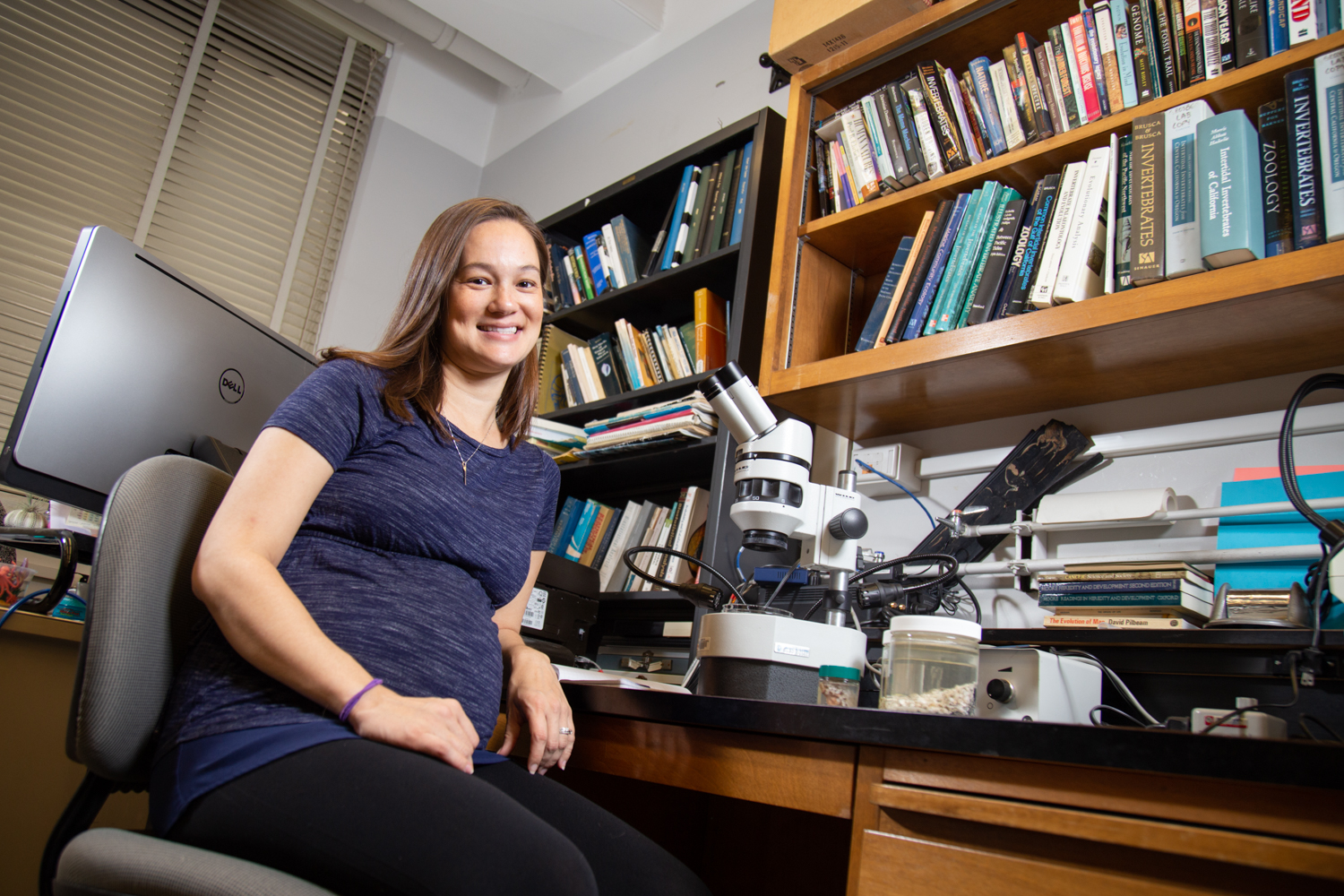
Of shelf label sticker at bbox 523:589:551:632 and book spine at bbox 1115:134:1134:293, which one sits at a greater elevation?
book spine at bbox 1115:134:1134:293

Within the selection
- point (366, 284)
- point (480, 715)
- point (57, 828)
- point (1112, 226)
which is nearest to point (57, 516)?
point (57, 828)

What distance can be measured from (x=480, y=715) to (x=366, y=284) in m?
2.91

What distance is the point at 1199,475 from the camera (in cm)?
143

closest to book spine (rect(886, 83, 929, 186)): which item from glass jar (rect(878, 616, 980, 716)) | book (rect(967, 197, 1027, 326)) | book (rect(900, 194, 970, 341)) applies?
book (rect(900, 194, 970, 341))

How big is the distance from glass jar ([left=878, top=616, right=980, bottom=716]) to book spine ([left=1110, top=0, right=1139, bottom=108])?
0.99 meters

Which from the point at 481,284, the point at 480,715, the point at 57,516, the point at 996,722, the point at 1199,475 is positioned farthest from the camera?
the point at 57,516

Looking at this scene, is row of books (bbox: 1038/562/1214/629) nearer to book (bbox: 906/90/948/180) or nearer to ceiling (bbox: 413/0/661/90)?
book (bbox: 906/90/948/180)

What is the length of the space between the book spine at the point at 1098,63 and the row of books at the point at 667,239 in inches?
32.3

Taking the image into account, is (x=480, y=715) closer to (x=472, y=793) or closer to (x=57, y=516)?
(x=472, y=793)

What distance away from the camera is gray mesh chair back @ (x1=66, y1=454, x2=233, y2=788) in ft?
2.53

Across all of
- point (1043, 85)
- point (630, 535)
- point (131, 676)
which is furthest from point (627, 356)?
point (131, 676)

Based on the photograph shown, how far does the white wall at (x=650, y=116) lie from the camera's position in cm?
268

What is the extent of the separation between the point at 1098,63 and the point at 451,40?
292cm

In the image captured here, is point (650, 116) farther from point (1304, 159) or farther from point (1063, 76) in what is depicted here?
point (1304, 159)
